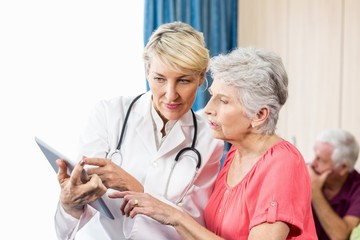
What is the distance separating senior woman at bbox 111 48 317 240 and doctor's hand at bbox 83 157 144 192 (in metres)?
0.06

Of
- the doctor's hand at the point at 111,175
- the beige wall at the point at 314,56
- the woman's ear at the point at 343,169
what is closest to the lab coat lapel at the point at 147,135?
the doctor's hand at the point at 111,175

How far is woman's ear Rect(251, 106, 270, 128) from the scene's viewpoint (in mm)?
1821

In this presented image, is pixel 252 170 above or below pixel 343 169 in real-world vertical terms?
above

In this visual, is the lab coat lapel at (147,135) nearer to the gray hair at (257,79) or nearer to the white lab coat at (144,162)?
the white lab coat at (144,162)

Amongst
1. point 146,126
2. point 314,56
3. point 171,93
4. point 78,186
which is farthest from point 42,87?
point 78,186

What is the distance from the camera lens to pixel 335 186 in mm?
3182

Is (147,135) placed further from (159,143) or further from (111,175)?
(111,175)

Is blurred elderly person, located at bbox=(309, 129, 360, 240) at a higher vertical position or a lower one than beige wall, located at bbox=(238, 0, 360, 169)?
lower

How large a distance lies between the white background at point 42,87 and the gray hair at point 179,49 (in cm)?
152

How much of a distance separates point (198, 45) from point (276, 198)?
0.59m

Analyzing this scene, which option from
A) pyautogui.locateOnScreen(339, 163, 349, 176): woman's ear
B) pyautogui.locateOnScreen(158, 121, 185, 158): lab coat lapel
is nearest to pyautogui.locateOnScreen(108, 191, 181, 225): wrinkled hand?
pyautogui.locateOnScreen(158, 121, 185, 158): lab coat lapel

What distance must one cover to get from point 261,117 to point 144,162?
0.45 m

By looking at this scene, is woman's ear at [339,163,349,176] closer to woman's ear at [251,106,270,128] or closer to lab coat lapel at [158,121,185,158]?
lab coat lapel at [158,121,185,158]

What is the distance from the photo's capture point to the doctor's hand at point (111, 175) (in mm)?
1812
